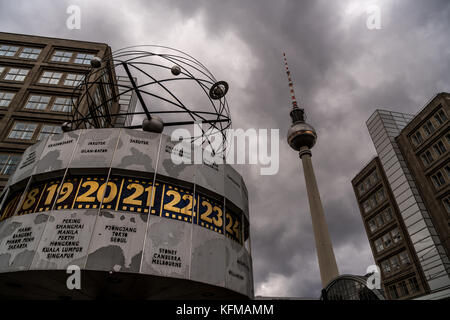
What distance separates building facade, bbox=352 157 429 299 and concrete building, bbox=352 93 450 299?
0.14 metres

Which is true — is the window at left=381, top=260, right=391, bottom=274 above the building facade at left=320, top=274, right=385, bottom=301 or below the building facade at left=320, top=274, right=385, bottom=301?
above

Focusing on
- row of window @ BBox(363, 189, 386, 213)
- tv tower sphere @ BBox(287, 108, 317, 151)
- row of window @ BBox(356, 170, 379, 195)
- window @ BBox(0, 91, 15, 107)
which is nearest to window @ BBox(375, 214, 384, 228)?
row of window @ BBox(363, 189, 386, 213)

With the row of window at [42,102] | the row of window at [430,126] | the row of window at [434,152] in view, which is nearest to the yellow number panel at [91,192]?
the row of window at [42,102]

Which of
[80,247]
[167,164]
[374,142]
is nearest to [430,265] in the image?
[374,142]

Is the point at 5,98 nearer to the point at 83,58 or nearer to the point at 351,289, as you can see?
the point at 83,58

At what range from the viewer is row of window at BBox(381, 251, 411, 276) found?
142 feet

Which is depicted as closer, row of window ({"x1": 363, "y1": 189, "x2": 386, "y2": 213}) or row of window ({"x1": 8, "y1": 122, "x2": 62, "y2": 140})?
A: row of window ({"x1": 8, "y1": 122, "x2": 62, "y2": 140})

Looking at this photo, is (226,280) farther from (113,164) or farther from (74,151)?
(74,151)

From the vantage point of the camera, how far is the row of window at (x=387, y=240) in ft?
150

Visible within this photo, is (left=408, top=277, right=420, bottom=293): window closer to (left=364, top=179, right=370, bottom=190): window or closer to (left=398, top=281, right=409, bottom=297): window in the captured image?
(left=398, top=281, right=409, bottom=297): window

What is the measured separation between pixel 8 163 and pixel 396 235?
179 feet

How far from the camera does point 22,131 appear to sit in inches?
938

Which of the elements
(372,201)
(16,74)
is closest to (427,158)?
(372,201)

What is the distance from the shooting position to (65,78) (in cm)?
2841
